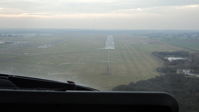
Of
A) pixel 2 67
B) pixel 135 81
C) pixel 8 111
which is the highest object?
pixel 8 111

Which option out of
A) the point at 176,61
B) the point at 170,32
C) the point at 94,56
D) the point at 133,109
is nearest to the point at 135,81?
the point at 176,61

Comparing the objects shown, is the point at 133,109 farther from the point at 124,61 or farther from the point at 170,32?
the point at 170,32

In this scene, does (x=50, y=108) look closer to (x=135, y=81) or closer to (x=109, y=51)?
(x=135, y=81)

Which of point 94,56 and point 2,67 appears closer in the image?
point 2,67

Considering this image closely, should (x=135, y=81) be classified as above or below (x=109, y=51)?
below

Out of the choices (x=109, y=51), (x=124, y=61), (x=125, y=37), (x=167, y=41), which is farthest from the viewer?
(x=125, y=37)

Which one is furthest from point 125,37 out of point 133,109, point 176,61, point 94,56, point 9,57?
point 133,109

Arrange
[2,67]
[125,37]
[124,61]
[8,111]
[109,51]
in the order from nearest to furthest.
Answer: [8,111]
[2,67]
[124,61]
[109,51]
[125,37]
